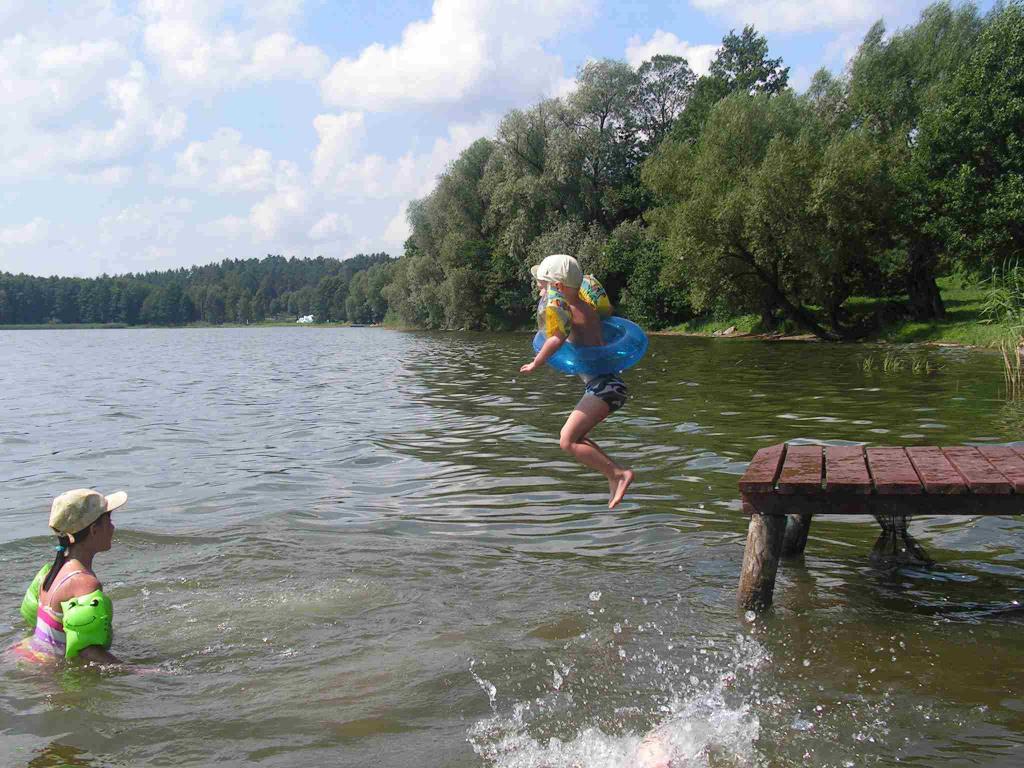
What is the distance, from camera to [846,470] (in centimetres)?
651

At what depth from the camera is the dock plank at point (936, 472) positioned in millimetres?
5980

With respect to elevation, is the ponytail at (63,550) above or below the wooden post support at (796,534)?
above

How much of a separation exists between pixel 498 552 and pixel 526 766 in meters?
4.11

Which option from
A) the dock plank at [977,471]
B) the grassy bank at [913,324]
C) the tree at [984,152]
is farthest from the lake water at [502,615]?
the tree at [984,152]

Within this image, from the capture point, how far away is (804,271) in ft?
131

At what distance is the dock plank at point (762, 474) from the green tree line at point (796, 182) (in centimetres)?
2967

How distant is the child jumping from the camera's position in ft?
25.4

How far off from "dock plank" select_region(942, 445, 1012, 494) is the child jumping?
2803 millimetres

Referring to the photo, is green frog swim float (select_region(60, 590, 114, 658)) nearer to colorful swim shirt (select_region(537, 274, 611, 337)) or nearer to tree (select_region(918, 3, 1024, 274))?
colorful swim shirt (select_region(537, 274, 611, 337))

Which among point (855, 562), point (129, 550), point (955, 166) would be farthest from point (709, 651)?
point (955, 166)

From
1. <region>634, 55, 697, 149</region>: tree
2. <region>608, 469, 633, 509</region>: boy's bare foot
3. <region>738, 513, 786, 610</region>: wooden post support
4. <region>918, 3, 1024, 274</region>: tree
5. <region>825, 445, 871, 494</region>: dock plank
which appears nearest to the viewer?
<region>825, 445, 871, 494</region>: dock plank

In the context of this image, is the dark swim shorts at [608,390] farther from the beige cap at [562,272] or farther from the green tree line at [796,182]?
the green tree line at [796,182]

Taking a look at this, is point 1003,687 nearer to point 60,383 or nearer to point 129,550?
point 129,550

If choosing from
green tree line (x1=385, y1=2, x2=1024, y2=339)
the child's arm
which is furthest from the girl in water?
green tree line (x1=385, y1=2, x2=1024, y2=339)
